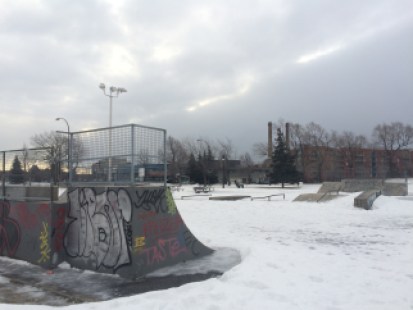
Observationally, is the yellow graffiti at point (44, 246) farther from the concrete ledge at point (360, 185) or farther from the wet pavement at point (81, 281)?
the concrete ledge at point (360, 185)

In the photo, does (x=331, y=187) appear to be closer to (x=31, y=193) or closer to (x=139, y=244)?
(x=31, y=193)

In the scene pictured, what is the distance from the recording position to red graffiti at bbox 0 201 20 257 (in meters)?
9.51

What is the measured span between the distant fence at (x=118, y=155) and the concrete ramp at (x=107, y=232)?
0.42m

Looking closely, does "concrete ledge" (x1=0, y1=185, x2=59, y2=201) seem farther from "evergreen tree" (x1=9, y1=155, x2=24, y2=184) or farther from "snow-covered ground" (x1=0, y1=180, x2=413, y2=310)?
"snow-covered ground" (x1=0, y1=180, x2=413, y2=310)

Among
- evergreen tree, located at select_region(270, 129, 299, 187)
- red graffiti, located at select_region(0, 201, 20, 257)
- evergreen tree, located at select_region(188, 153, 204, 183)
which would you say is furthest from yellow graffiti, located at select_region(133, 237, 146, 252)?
evergreen tree, located at select_region(188, 153, 204, 183)

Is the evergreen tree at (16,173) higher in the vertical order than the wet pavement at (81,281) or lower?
higher

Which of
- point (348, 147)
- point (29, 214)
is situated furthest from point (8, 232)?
point (348, 147)

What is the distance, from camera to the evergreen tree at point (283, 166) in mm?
A: 60312

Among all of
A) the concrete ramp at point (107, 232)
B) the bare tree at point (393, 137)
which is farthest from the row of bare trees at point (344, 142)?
the concrete ramp at point (107, 232)

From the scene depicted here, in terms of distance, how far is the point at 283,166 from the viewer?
60.7 meters

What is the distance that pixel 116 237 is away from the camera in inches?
310

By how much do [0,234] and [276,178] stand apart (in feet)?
179

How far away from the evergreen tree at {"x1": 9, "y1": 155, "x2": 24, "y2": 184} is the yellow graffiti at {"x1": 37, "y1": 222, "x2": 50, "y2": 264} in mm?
1936

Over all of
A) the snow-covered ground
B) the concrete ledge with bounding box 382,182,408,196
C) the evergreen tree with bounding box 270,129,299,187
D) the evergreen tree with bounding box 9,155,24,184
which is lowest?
the snow-covered ground
